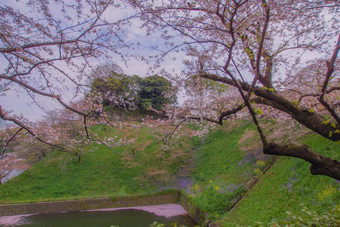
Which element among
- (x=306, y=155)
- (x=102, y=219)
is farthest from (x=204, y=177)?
(x=306, y=155)

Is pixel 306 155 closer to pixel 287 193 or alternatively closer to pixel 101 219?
pixel 287 193

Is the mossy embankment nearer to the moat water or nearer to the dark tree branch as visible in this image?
the moat water

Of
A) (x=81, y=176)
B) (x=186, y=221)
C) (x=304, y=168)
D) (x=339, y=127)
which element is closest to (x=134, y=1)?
(x=339, y=127)

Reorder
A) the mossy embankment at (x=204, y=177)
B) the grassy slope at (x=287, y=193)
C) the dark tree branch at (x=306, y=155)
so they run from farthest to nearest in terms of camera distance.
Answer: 1. the mossy embankment at (x=204, y=177)
2. the grassy slope at (x=287, y=193)
3. the dark tree branch at (x=306, y=155)

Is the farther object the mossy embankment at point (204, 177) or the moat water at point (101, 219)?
the moat water at point (101, 219)

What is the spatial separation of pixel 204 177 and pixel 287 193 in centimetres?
471

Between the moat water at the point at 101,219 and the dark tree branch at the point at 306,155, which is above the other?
the dark tree branch at the point at 306,155

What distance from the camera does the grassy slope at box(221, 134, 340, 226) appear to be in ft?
13.8

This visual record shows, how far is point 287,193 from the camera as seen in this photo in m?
5.08

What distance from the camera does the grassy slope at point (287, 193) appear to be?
4207 mm

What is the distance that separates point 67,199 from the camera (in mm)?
9266

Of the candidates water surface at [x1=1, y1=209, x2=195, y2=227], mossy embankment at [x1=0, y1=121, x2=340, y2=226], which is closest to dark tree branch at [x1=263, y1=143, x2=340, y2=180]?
mossy embankment at [x1=0, y1=121, x2=340, y2=226]

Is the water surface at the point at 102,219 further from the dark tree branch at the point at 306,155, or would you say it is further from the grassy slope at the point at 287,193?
the dark tree branch at the point at 306,155

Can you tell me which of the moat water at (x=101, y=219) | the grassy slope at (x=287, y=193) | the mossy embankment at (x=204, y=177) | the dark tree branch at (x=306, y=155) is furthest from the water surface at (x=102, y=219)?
the dark tree branch at (x=306, y=155)
